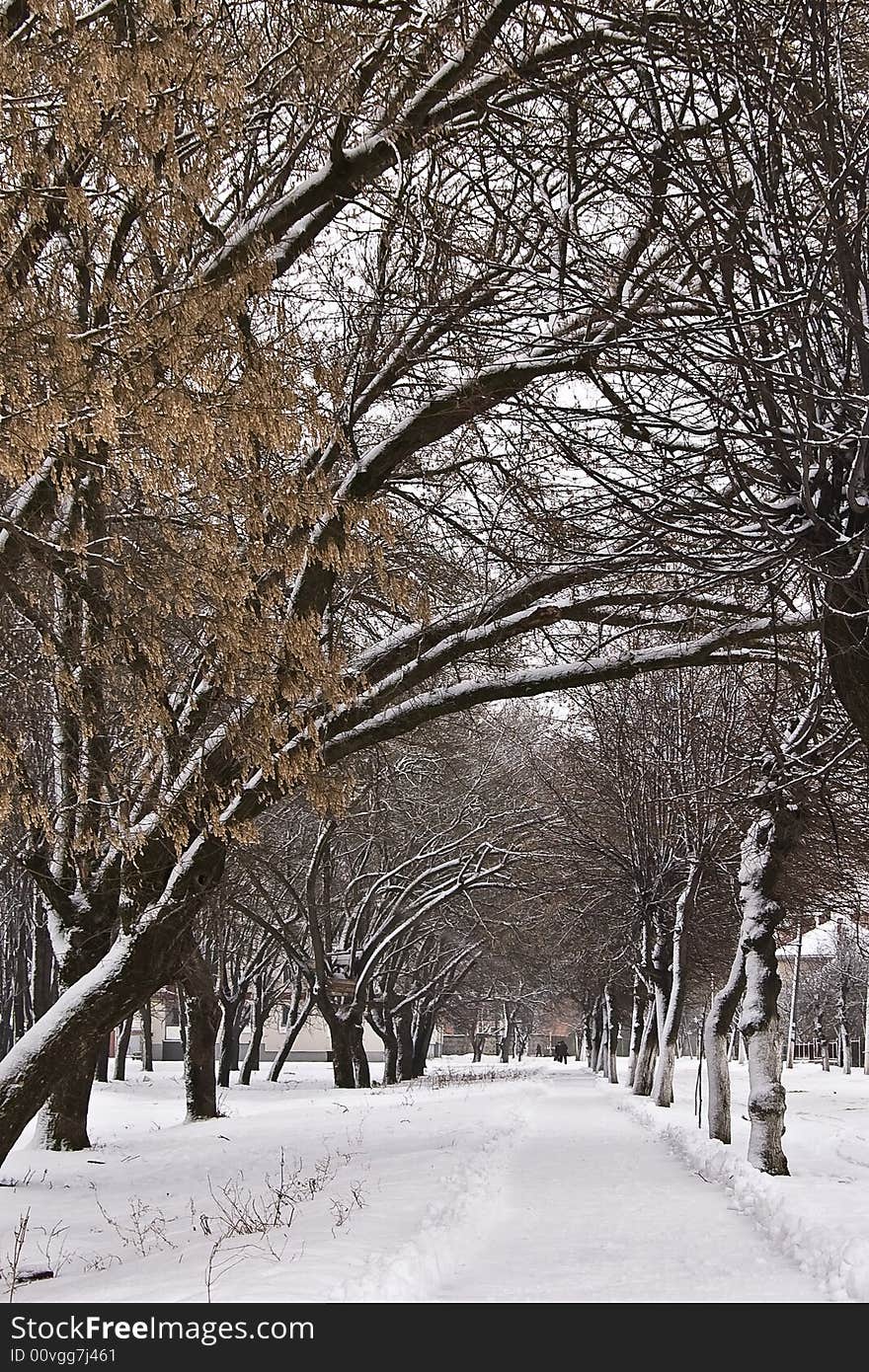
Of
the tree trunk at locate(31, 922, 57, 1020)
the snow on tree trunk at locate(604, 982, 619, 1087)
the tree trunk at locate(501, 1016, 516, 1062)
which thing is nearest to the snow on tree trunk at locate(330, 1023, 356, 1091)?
the tree trunk at locate(31, 922, 57, 1020)

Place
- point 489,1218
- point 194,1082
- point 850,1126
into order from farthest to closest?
point 850,1126 < point 194,1082 < point 489,1218

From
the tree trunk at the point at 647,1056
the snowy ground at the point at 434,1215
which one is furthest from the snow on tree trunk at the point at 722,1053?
the tree trunk at the point at 647,1056

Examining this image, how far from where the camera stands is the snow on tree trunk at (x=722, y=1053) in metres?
15.7

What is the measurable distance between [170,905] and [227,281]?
16.2 ft

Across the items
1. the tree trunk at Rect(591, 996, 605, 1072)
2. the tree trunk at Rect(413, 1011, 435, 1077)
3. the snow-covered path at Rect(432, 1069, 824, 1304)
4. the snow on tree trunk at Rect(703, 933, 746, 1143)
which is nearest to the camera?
the snow-covered path at Rect(432, 1069, 824, 1304)

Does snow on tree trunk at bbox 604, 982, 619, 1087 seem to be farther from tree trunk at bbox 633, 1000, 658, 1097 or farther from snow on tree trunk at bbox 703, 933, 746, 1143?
snow on tree trunk at bbox 703, 933, 746, 1143

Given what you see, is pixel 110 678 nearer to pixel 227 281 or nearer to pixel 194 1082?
pixel 227 281

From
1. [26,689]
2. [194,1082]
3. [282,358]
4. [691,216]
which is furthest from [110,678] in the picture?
[194,1082]

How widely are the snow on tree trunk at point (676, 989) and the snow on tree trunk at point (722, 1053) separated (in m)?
3.69

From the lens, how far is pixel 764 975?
1352 cm

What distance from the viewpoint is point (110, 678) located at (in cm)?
712

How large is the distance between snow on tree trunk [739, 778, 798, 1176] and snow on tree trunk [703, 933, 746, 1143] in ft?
6.40

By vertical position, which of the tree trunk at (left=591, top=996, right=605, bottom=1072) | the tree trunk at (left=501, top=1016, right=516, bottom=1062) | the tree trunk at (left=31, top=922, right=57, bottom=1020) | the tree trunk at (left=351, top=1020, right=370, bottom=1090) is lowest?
the tree trunk at (left=501, top=1016, right=516, bottom=1062)

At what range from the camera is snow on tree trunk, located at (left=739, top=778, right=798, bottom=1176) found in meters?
12.6
